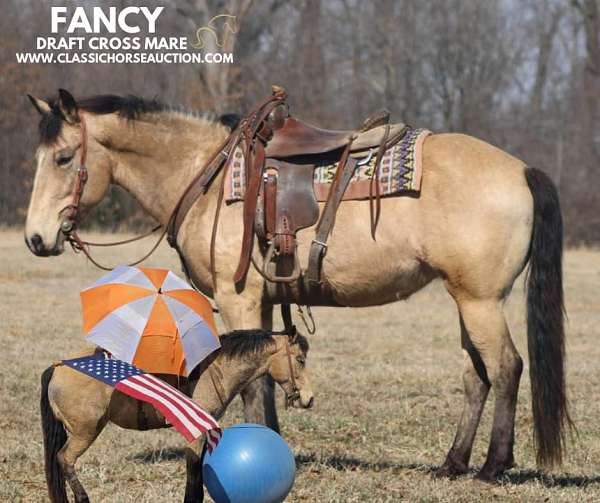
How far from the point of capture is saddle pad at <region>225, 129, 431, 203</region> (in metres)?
5.88

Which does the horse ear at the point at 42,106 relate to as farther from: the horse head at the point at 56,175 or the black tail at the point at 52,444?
the black tail at the point at 52,444

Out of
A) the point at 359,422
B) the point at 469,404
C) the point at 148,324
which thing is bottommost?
the point at 359,422

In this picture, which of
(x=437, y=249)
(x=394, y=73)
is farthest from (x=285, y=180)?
(x=394, y=73)

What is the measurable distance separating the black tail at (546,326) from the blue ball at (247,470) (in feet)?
5.98

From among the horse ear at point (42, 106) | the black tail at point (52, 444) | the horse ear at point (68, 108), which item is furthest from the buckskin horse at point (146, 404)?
the horse ear at point (42, 106)

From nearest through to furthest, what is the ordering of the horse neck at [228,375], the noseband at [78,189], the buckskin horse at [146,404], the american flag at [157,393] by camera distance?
the american flag at [157,393], the buckskin horse at [146,404], the horse neck at [228,375], the noseband at [78,189]

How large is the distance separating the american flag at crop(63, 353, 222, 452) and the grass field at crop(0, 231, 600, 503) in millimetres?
1065

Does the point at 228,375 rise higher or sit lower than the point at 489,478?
higher

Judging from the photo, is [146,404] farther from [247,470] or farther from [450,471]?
[450,471]

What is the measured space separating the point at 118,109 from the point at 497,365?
283 cm

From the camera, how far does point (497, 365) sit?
5.81 meters

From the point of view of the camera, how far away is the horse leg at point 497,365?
577 cm

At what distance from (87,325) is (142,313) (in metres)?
0.26

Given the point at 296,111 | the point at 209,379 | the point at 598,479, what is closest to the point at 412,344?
the point at 598,479
